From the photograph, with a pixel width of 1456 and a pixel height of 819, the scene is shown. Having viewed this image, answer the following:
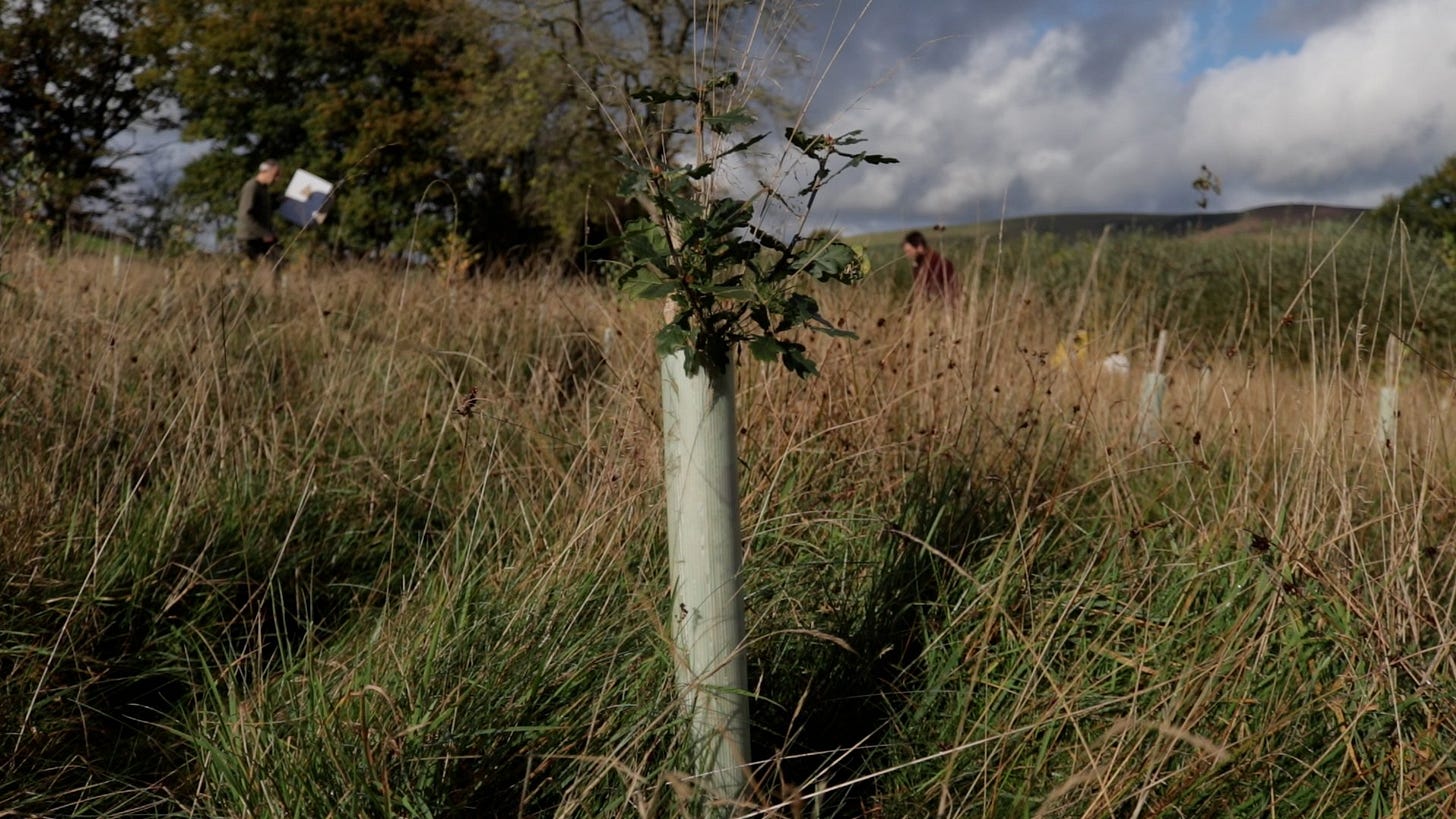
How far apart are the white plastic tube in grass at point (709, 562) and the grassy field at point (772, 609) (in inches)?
2.8

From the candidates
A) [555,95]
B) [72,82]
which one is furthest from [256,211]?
[72,82]

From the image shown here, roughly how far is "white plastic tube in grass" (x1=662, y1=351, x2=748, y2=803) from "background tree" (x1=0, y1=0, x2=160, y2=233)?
829 inches

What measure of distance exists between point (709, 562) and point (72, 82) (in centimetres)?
2381

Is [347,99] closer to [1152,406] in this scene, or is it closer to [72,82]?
[72,82]

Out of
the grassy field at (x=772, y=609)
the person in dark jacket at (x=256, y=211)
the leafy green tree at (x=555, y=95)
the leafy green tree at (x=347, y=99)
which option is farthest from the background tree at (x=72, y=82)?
the grassy field at (x=772, y=609)

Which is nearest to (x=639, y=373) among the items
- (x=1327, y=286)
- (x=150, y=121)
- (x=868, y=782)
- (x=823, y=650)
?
(x=823, y=650)

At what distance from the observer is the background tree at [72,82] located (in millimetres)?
20016

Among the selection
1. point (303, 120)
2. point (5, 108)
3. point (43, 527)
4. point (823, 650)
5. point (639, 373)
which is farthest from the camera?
point (5, 108)

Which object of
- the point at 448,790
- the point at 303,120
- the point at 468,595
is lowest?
the point at 448,790

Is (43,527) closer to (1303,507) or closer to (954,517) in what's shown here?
(954,517)

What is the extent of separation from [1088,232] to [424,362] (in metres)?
12.2

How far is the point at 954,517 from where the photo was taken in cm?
263

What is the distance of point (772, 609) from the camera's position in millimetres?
2145

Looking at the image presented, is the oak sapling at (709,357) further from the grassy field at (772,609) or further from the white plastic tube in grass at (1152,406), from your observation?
the white plastic tube in grass at (1152,406)
